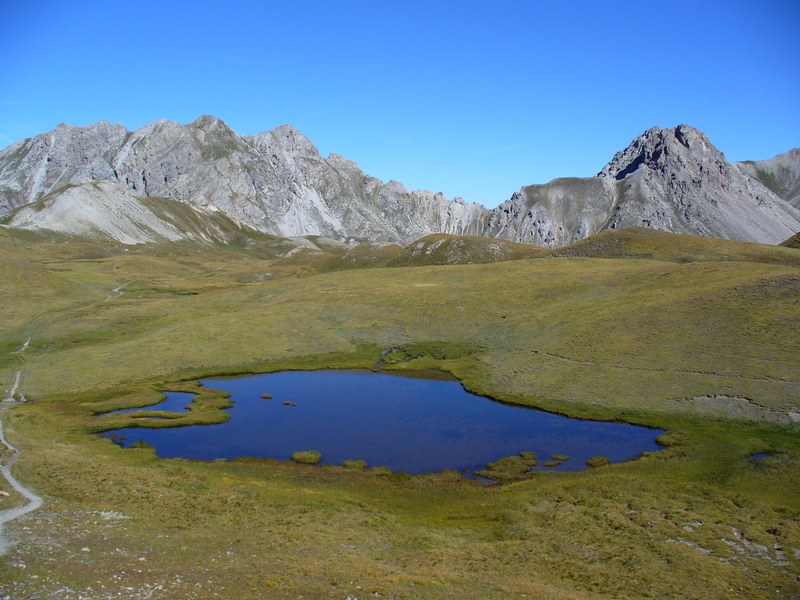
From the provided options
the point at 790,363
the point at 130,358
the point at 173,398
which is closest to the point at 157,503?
the point at 173,398

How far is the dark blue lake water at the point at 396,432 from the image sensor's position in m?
53.0

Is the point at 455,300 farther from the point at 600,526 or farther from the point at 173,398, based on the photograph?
the point at 600,526

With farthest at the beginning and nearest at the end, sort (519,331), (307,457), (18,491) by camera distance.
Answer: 1. (519,331)
2. (307,457)
3. (18,491)

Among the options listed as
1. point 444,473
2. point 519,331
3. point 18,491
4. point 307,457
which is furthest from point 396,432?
point 519,331

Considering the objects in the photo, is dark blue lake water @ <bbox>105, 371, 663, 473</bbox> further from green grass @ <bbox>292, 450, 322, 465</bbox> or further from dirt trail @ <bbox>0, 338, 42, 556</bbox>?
dirt trail @ <bbox>0, 338, 42, 556</bbox>

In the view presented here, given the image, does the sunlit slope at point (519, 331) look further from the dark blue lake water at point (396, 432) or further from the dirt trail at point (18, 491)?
the dirt trail at point (18, 491)

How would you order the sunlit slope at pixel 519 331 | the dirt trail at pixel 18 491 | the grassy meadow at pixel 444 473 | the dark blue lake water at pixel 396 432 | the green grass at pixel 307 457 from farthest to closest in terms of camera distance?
the sunlit slope at pixel 519 331, the dark blue lake water at pixel 396 432, the green grass at pixel 307 457, the dirt trail at pixel 18 491, the grassy meadow at pixel 444 473

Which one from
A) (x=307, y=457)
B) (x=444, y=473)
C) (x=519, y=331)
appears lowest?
(x=307, y=457)

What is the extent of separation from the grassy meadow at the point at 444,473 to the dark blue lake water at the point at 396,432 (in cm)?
299

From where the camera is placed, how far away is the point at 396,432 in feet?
Result: 196

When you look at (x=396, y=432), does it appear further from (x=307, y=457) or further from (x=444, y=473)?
(x=444, y=473)

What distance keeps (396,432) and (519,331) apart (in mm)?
44565

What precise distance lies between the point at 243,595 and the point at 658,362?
215 feet

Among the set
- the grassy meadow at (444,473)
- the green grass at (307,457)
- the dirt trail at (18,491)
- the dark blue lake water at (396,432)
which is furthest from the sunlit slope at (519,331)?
the green grass at (307,457)
